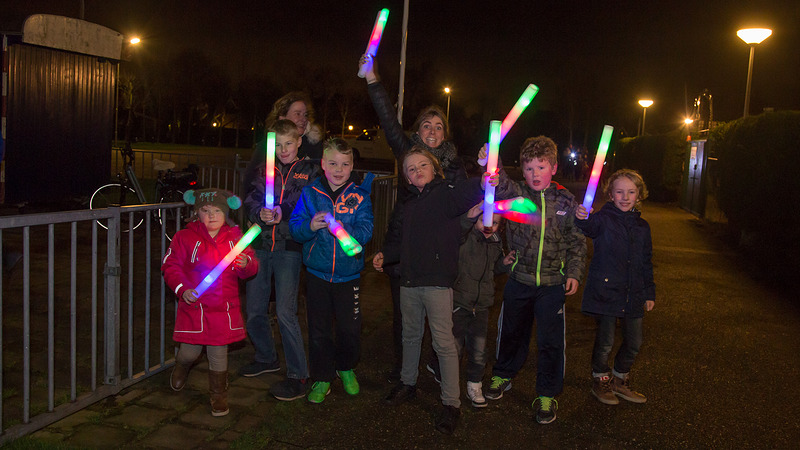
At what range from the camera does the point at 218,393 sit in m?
4.15

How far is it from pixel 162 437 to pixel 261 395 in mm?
847

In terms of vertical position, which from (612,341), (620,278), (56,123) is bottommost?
(612,341)

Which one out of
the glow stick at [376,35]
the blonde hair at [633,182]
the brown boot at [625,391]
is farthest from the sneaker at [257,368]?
the blonde hair at [633,182]

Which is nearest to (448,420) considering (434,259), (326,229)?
(434,259)

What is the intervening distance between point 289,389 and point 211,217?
1.28 metres

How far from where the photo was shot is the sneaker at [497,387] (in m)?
4.66

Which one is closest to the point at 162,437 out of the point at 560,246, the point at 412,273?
the point at 412,273

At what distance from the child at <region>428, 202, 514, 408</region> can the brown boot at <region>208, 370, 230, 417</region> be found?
1.59 metres

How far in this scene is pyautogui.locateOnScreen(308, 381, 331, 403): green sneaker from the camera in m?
4.41

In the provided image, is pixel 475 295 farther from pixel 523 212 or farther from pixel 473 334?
pixel 523 212

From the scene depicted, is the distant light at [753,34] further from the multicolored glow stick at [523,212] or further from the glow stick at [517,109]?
the glow stick at [517,109]


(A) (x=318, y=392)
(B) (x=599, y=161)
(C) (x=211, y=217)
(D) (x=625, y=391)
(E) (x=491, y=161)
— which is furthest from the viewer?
(D) (x=625, y=391)

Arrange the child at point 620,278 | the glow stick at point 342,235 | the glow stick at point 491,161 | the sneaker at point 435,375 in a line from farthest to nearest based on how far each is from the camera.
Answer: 1. the sneaker at point 435,375
2. the child at point 620,278
3. the glow stick at point 342,235
4. the glow stick at point 491,161

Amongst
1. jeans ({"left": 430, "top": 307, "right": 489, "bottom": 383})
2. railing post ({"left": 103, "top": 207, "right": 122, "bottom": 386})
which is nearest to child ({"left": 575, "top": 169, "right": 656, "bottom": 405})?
jeans ({"left": 430, "top": 307, "right": 489, "bottom": 383})
